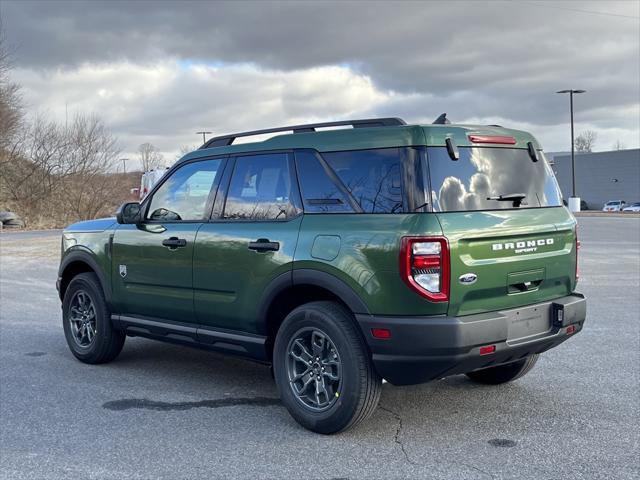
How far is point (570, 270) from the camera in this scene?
202 inches

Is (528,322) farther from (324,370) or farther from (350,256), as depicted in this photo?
Result: (324,370)

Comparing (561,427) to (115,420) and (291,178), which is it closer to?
(291,178)

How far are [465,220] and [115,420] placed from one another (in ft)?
9.30

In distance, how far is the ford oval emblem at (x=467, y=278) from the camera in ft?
14.0

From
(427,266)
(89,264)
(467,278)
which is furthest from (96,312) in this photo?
(467,278)

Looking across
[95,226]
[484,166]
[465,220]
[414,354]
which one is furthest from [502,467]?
[95,226]

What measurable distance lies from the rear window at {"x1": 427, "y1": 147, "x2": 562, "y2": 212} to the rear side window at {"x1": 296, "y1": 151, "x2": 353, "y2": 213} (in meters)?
0.63

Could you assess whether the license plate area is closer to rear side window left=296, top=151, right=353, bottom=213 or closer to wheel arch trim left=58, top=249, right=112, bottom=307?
rear side window left=296, top=151, right=353, bottom=213

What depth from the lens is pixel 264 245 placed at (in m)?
5.05

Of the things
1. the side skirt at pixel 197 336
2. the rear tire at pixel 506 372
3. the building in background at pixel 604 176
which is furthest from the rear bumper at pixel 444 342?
the building in background at pixel 604 176

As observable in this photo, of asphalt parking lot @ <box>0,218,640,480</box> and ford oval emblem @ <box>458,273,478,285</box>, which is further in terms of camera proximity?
ford oval emblem @ <box>458,273,478,285</box>

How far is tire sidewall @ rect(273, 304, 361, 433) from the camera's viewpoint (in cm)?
448

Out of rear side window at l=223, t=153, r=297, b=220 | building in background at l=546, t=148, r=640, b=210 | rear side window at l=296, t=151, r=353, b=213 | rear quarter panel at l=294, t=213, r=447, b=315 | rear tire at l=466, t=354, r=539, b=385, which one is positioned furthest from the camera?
building in background at l=546, t=148, r=640, b=210

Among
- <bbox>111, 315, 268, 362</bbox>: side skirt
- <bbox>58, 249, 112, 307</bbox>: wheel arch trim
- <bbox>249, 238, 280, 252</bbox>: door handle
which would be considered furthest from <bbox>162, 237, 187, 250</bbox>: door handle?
<bbox>58, 249, 112, 307</bbox>: wheel arch trim
